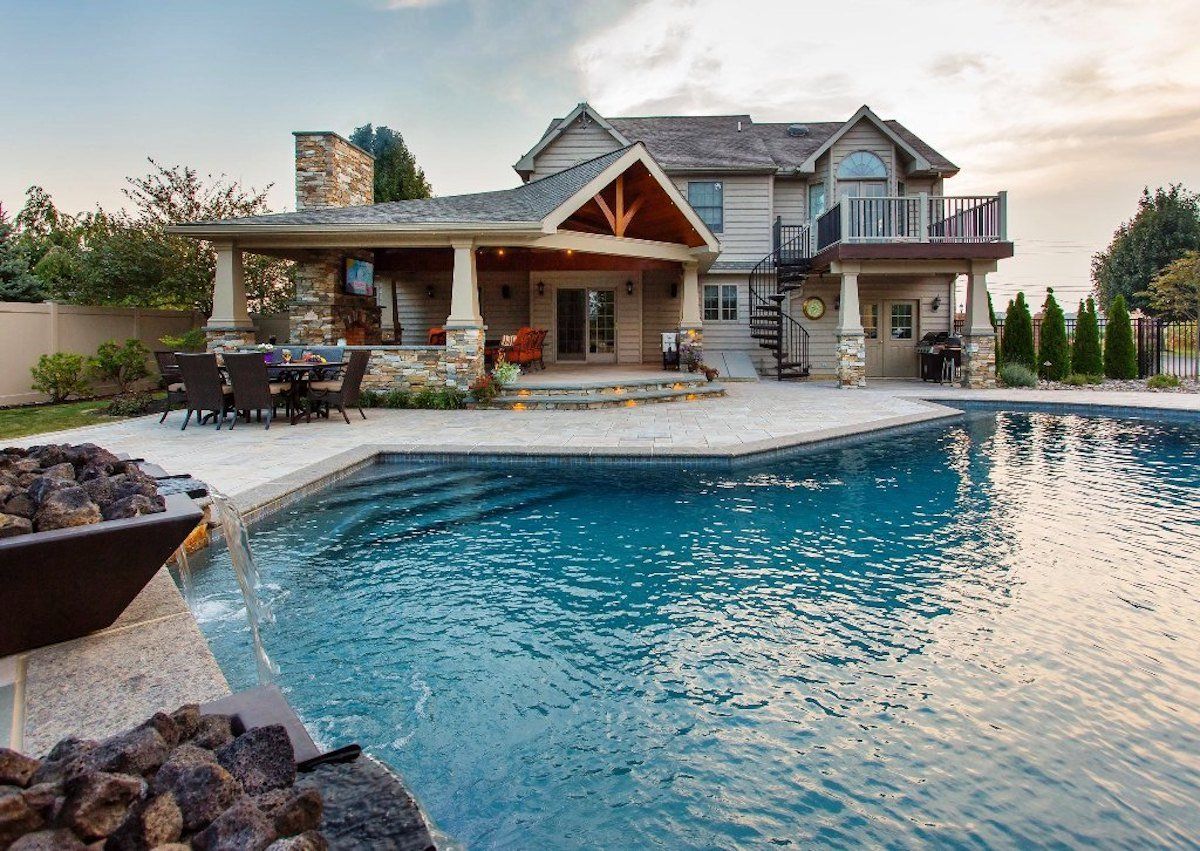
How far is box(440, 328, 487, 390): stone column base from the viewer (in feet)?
40.3

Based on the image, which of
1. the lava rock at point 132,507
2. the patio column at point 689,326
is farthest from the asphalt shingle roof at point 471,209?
the lava rock at point 132,507

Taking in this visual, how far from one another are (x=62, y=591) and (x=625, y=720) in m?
1.98

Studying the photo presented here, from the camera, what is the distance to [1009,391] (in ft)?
48.9

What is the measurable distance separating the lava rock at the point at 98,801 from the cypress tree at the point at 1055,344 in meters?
19.2

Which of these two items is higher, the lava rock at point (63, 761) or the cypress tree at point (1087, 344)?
the cypress tree at point (1087, 344)

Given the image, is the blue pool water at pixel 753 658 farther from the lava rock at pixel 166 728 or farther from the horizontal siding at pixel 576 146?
the horizontal siding at pixel 576 146

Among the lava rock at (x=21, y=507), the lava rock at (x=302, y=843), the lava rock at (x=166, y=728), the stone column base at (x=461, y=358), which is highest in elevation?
the stone column base at (x=461, y=358)

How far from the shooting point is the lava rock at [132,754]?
1.26 metres

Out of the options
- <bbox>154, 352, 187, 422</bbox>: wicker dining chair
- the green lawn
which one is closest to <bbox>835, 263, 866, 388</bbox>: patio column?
<bbox>154, 352, 187, 422</bbox>: wicker dining chair

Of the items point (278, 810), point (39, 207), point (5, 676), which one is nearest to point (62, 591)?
point (5, 676)

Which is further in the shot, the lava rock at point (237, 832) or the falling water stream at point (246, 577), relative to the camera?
the falling water stream at point (246, 577)

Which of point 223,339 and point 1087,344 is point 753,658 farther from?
point 1087,344

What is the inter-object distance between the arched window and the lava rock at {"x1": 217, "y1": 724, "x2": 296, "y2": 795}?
62.5 feet

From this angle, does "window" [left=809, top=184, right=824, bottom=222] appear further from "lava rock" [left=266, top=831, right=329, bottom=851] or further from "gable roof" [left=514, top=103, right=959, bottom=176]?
"lava rock" [left=266, top=831, right=329, bottom=851]
